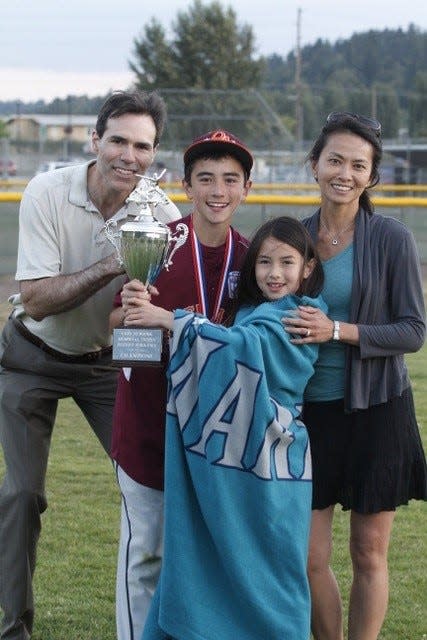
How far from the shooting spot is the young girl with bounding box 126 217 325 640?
147 inches

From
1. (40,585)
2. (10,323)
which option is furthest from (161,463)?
(40,585)

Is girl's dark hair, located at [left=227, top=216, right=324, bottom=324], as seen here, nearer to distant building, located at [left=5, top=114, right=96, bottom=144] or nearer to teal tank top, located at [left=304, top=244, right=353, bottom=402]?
teal tank top, located at [left=304, top=244, right=353, bottom=402]

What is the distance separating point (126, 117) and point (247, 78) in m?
53.4

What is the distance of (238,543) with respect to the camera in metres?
3.74

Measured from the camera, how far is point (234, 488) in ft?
→ 12.3

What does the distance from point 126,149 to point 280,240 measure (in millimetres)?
811

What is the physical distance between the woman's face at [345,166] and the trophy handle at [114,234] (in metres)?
0.73

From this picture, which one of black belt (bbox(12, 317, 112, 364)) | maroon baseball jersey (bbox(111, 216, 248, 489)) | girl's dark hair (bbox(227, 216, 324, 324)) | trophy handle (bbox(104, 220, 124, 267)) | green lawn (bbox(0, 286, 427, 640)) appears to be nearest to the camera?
girl's dark hair (bbox(227, 216, 324, 324))

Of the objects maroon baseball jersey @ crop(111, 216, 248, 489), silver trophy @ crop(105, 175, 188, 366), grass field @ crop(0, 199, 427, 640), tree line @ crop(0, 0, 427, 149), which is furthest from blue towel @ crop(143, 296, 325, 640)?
tree line @ crop(0, 0, 427, 149)

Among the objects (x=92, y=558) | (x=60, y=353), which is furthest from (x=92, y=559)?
(x=60, y=353)

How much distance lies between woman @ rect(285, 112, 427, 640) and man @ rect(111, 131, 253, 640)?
0.32 meters

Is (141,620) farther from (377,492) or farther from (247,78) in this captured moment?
(247,78)

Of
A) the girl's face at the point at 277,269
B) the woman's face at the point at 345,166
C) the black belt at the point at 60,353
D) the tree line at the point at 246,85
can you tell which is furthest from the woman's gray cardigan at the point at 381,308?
the tree line at the point at 246,85

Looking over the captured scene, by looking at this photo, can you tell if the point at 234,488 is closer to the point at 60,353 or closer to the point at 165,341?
the point at 165,341
